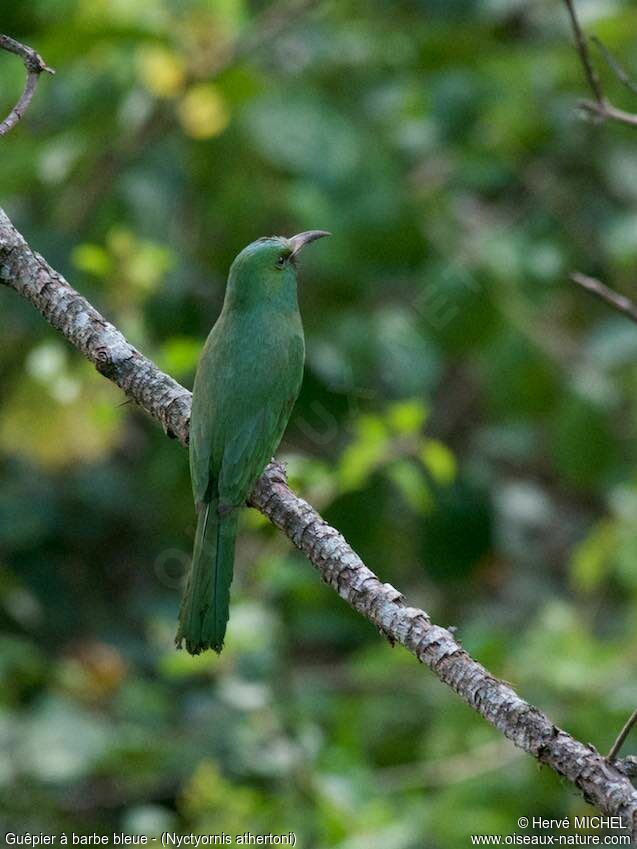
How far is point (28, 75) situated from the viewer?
3.29 m

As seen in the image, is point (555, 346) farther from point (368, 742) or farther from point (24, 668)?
point (24, 668)

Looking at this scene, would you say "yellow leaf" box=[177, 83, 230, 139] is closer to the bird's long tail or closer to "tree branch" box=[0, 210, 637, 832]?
"tree branch" box=[0, 210, 637, 832]

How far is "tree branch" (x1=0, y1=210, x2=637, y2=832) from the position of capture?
223cm

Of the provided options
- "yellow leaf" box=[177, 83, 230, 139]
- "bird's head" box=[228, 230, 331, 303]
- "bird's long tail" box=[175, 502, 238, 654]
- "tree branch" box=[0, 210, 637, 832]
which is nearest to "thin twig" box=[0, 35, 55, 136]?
"tree branch" box=[0, 210, 637, 832]

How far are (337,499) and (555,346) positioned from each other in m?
1.31

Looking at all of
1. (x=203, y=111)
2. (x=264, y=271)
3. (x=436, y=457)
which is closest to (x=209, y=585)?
(x=264, y=271)

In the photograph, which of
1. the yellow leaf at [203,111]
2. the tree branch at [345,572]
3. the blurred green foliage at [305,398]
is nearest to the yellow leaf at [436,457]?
the blurred green foliage at [305,398]

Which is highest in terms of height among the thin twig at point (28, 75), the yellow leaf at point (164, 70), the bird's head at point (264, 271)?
the yellow leaf at point (164, 70)

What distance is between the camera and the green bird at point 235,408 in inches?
126

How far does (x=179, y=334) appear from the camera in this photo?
199 inches

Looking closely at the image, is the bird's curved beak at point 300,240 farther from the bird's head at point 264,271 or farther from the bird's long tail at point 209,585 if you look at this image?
the bird's long tail at point 209,585

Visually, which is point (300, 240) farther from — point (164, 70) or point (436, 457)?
point (164, 70)

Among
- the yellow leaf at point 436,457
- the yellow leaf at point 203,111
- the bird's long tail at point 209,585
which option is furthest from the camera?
the yellow leaf at point 203,111

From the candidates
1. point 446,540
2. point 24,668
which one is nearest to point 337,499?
point 446,540
